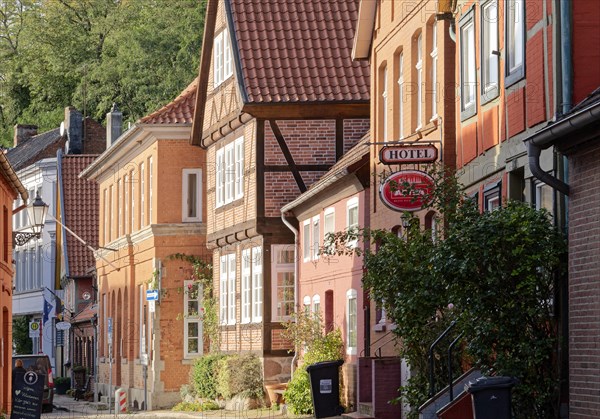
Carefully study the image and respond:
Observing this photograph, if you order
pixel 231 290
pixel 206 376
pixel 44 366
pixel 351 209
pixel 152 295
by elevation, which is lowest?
pixel 206 376

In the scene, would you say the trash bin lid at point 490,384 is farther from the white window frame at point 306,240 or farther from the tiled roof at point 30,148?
the tiled roof at point 30,148

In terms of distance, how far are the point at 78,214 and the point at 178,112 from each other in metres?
19.3

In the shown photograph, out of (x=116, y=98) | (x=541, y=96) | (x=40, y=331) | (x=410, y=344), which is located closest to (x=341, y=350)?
(x=410, y=344)

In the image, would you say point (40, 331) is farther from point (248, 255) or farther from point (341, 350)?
point (341, 350)

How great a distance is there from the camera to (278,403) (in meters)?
34.3

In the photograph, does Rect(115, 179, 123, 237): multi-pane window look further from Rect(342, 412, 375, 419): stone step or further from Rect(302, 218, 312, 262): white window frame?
Rect(342, 412, 375, 419): stone step

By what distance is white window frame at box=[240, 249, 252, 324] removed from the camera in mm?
37500

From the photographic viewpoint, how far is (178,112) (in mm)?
42969

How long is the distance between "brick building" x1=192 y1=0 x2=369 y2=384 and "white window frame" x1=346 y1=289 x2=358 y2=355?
16.7 ft

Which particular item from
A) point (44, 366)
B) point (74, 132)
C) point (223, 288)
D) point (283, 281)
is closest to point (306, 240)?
point (283, 281)

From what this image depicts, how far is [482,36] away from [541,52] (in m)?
3.21

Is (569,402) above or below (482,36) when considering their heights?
below

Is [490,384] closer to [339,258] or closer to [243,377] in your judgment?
[339,258]

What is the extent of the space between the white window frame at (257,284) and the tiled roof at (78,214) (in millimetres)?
24130
